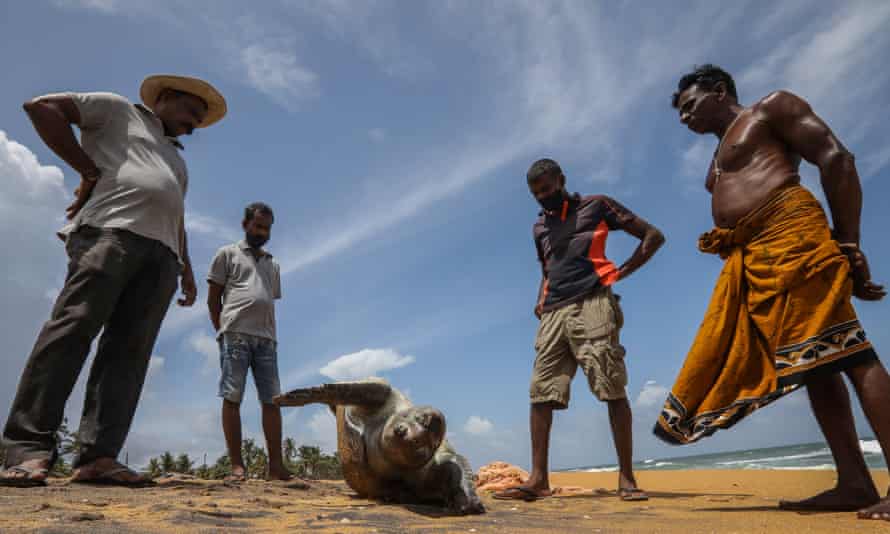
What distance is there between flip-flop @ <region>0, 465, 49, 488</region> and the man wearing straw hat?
1cm

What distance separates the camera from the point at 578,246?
4566mm

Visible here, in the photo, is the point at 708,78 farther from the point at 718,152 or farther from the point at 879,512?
the point at 879,512

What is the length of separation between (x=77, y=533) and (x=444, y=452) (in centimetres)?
187

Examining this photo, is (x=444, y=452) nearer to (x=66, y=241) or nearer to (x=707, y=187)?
(x=707, y=187)

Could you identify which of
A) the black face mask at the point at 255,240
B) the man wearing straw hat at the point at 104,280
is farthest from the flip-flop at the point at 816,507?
the black face mask at the point at 255,240

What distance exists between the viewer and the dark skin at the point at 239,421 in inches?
193

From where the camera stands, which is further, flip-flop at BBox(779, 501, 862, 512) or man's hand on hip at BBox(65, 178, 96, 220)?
man's hand on hip at BBox(65, 178, 96, 220)

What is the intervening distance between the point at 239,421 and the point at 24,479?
2059 millimetres

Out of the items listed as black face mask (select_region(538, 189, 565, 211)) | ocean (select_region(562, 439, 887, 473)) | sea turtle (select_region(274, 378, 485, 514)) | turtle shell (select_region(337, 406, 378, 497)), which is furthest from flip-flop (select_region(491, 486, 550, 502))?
ocean (select_region(562, 439, 887, 473))

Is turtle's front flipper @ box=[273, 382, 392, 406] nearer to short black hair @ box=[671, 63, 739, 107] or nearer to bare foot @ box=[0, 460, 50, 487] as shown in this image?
bare foot @ box=[0, 460, 50, 487]

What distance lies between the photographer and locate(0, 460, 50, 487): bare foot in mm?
2959

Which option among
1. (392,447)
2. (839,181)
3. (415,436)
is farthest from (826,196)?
(392,447)

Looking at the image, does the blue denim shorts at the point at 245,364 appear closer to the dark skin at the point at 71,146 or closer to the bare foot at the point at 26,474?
the dark skin at the point at 71,146

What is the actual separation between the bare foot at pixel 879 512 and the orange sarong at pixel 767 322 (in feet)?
1.81
